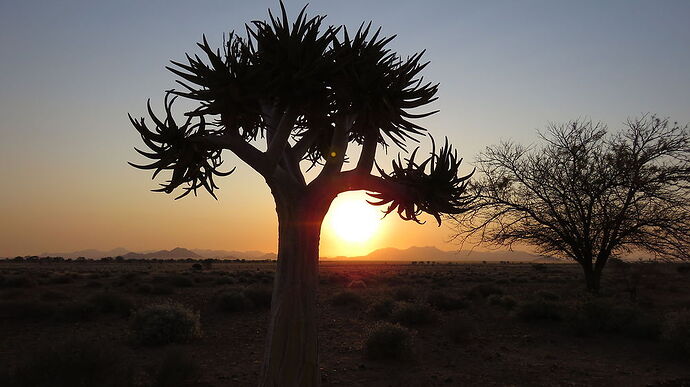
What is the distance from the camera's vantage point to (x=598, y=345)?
42.3 ft

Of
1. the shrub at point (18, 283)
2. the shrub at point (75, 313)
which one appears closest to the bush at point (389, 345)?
the shrub at point (75, 313)

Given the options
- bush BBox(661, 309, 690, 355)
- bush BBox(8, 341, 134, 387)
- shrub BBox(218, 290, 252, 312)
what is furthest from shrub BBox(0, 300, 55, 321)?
bush BBox(661, 309, 690, 355)

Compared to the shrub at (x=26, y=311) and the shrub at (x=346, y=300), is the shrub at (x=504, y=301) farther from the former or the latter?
the shrub at (x=26, y=311)

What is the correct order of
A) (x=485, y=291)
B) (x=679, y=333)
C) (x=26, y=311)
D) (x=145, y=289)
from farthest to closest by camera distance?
(x=485, y=291), (x=145, y=289), (x=26, y=311), (x=679, y=333)

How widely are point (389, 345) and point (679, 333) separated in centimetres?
730

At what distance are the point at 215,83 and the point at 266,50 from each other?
99 cm

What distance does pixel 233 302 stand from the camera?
18188 mm

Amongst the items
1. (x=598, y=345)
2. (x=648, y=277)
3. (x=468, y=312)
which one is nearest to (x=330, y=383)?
(x=598, y=345)

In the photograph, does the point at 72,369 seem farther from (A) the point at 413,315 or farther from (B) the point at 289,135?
(A) the point at 413,315

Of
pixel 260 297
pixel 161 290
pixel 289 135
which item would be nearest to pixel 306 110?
pixel 289 135

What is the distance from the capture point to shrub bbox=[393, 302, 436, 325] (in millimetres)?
15594

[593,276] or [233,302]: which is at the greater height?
[593,276]

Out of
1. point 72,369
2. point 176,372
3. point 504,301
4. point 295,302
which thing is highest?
point 295,302

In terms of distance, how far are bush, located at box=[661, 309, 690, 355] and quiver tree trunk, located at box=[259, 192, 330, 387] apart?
31.8 ft
